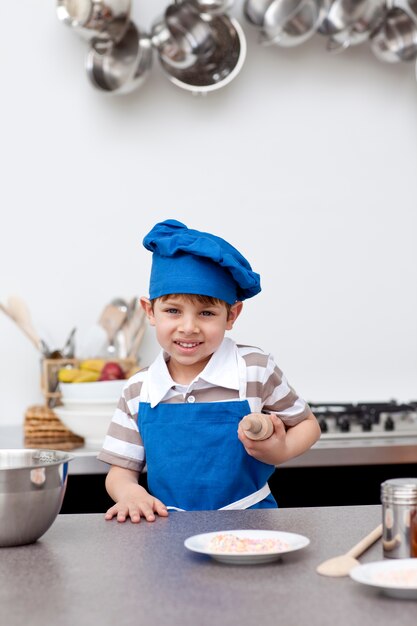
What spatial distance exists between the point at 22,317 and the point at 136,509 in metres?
1.24

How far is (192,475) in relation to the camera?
1.49m

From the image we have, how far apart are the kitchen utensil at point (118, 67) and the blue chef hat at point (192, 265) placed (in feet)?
3.56

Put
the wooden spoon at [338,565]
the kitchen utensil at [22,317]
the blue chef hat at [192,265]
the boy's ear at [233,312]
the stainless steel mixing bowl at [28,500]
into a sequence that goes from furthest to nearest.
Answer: the kitchen utensil at [22,317] → the boy's ear at [233,312] → the blue chef hat at [192,265] → the stainless steel mixing bowl at [28,500] → the wooden spoon at [338,565]

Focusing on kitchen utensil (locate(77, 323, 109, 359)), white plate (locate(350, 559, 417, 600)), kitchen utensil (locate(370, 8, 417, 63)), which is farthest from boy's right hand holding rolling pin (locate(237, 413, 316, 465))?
kitchen utensil (locate(370, 8, 417, 63))

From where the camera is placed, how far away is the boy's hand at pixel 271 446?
4.23 ft

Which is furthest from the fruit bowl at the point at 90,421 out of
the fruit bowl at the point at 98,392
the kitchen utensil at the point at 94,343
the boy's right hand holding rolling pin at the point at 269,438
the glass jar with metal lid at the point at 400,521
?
the glass jar with metal lid at the point at 400,521

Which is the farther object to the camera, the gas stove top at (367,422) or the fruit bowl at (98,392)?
the gas stove top at (367,422)

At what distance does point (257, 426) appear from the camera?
122 cm

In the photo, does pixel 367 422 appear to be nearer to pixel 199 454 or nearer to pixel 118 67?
pixel 199 454

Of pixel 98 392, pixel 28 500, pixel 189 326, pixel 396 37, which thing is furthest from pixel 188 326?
pixel 396 37

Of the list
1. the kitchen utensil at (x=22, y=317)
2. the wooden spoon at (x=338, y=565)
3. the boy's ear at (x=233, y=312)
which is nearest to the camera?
the wooden spoon at (x=338, y=565)

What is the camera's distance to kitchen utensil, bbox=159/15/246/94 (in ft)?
8.27

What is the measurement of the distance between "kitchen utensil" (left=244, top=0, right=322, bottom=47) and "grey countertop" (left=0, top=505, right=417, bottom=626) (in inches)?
65.3

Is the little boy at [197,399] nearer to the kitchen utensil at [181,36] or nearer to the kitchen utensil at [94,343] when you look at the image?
the kitchen utensil at [94,343]
